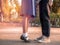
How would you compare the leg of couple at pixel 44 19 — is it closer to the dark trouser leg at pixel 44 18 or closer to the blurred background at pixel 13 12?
the dark trouser leg at pixel 44 18

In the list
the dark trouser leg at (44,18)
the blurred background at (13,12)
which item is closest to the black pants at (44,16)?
the dark trouser leg at (44,18)

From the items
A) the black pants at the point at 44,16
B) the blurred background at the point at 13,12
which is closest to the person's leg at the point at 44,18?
the black pants at the point at 44,16

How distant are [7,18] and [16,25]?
838 mm

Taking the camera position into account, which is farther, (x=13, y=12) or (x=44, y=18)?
(x=13, y=12)

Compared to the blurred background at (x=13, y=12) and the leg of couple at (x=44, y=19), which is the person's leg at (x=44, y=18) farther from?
the blurred background at (x=13, y=12)

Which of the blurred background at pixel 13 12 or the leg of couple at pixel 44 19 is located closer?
the leg of couple at pixel 44 19

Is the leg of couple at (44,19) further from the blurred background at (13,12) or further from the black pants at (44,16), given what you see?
the blurred background at (13,12)

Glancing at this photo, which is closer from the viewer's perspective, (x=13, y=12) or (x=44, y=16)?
(x=44, y=16)

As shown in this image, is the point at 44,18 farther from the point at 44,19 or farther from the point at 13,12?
the point at 13,12

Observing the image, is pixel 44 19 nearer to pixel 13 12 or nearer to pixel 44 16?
pixel 44 16

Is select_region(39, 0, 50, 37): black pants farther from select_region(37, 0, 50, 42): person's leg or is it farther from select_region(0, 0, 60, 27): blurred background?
select_region(0, 0, 60, 27): blurred background

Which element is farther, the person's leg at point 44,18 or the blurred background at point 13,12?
the blurred background at point 13,12

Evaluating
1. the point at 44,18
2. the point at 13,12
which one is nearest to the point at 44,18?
the point at 44,18

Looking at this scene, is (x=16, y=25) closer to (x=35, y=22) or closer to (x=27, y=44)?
(x=35, y=22)
